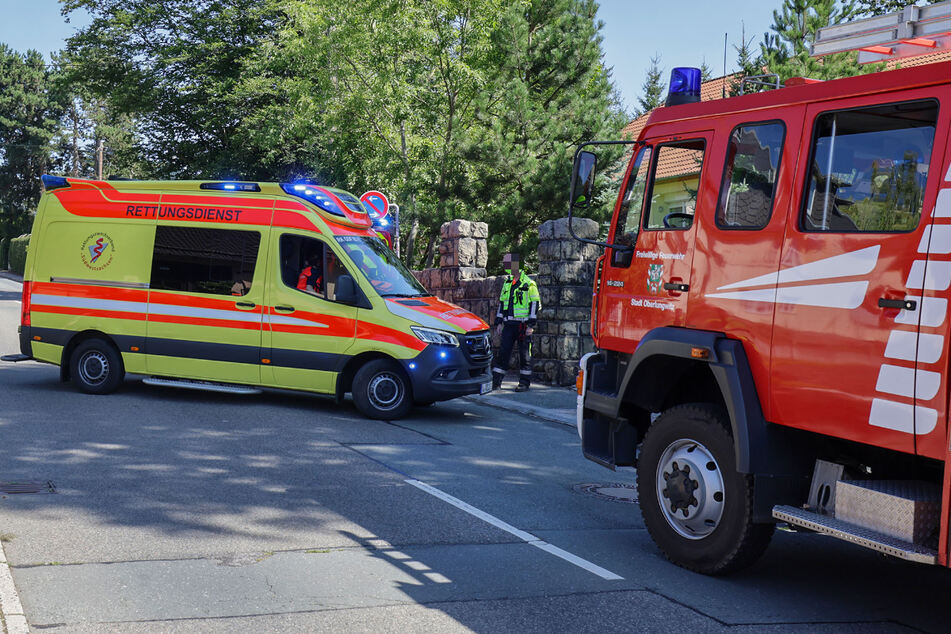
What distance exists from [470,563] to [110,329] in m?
7.55

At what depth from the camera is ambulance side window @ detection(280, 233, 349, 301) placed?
10.9 metres

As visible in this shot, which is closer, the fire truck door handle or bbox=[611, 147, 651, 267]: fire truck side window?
the fire truck door handle

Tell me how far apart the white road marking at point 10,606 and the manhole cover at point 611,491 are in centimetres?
431

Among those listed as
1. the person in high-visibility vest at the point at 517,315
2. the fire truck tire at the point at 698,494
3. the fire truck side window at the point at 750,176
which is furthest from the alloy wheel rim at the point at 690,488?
the person in high-visibility vest at the point at 517,315

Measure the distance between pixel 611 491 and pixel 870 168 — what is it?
155 inches

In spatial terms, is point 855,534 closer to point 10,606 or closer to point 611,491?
point 611,491

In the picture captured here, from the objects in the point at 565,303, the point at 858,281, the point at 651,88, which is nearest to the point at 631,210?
the point at 858,281

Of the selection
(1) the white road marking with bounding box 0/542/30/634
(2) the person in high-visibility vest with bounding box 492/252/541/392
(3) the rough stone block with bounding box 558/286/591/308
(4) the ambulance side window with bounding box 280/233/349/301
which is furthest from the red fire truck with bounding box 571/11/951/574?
(3) the rough stone block with bounding box 558/286/591/308

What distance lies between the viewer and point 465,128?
73.7 feet

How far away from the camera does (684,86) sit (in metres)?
6.24

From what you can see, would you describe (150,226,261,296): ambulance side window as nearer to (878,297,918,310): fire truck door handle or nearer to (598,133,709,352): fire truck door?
(598,133,709,352): fire truck door

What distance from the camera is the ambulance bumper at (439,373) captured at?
1066 centimetres

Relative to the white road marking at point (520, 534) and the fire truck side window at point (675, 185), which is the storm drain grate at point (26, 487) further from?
the fire truck side window at point (675, 185)

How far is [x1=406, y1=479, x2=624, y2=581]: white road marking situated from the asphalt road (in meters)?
0.02
